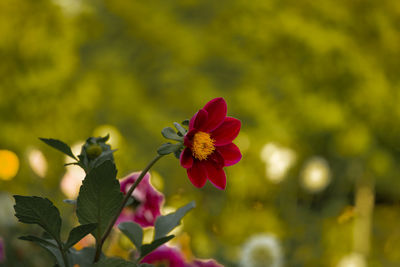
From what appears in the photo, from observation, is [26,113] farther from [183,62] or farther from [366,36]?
[366,36]

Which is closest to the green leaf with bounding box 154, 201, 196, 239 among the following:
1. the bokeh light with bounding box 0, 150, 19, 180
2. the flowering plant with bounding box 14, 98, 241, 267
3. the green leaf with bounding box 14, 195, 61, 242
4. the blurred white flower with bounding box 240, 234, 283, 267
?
the flowering plant with bounding box 14, 98, 241, 267

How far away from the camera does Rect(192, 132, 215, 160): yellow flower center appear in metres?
0.40

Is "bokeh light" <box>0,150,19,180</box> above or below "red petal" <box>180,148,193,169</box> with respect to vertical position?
above

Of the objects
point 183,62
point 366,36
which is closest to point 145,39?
point 183,62

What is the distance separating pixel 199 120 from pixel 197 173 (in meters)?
0.04

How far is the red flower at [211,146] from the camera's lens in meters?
0.41

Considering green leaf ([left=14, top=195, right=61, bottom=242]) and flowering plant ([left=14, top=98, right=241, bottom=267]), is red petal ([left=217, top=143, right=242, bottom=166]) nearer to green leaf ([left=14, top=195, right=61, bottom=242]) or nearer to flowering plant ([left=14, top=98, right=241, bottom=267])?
flowering plant ([left=14, top=98, right=241, bottom=267])

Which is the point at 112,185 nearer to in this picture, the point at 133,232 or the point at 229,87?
the point at 133,232

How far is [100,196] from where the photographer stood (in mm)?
374

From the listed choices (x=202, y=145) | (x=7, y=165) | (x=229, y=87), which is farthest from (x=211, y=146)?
(x=229, y=87)

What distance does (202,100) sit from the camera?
2775mm

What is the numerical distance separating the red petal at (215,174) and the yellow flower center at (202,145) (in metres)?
0.01

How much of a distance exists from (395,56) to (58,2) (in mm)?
1776

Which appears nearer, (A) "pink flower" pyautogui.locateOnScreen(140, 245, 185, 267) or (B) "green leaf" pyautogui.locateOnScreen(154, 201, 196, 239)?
(B) "green leaf" pyautogui.locateOnScreen(154, 201, 196, 239)
